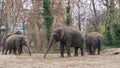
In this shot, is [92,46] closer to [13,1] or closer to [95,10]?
[13,1]

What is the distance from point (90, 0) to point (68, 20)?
928 inches

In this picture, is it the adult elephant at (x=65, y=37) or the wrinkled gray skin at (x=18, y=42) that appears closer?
the adult elephant at (x=65, y=37)

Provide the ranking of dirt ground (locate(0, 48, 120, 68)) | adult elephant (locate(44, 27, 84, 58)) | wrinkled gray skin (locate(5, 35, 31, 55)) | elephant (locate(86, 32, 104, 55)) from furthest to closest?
elephant (locate(86, 32, 104, 55)) → wrinkled gray skin (locate(5, 35, 31, 55)) → adult elephant (locate(44, 27, 84, 58)) → dirt ground (locate(0, 48, 120, 68))

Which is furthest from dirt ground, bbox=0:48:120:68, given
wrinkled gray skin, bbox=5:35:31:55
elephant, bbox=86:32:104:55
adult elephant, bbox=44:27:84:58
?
elephant, bbox=86:32:104:55

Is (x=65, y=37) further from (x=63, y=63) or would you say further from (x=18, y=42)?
(x=63, y=63)

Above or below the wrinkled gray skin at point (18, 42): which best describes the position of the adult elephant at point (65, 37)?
above

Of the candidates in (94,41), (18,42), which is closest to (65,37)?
(94,41)

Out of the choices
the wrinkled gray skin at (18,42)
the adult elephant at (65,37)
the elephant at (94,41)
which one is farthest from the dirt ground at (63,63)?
the elephant at (94,41)

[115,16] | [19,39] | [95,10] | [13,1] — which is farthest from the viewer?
[95,10]

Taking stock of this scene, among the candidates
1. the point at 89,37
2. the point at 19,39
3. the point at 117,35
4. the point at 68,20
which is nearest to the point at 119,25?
the point at 117,35

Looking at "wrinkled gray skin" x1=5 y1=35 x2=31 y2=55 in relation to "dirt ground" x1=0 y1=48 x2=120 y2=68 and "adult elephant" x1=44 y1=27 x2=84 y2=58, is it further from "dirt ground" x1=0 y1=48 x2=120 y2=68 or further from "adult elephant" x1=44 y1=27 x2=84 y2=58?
"dirt ground" x1=0 y1=48 x2=120 y2=68

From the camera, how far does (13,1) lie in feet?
154

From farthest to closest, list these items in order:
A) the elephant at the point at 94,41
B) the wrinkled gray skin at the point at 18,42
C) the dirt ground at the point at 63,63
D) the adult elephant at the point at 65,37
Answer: the elephant at the point at 94,41
the wrinkled gray skin at the point at 18,42
the adult elephant at the point at 65,37
the dirt ground at the point at 63,63

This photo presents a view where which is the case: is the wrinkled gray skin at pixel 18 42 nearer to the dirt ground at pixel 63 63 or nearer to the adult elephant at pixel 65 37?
the adult elephant at pixel 65 37
